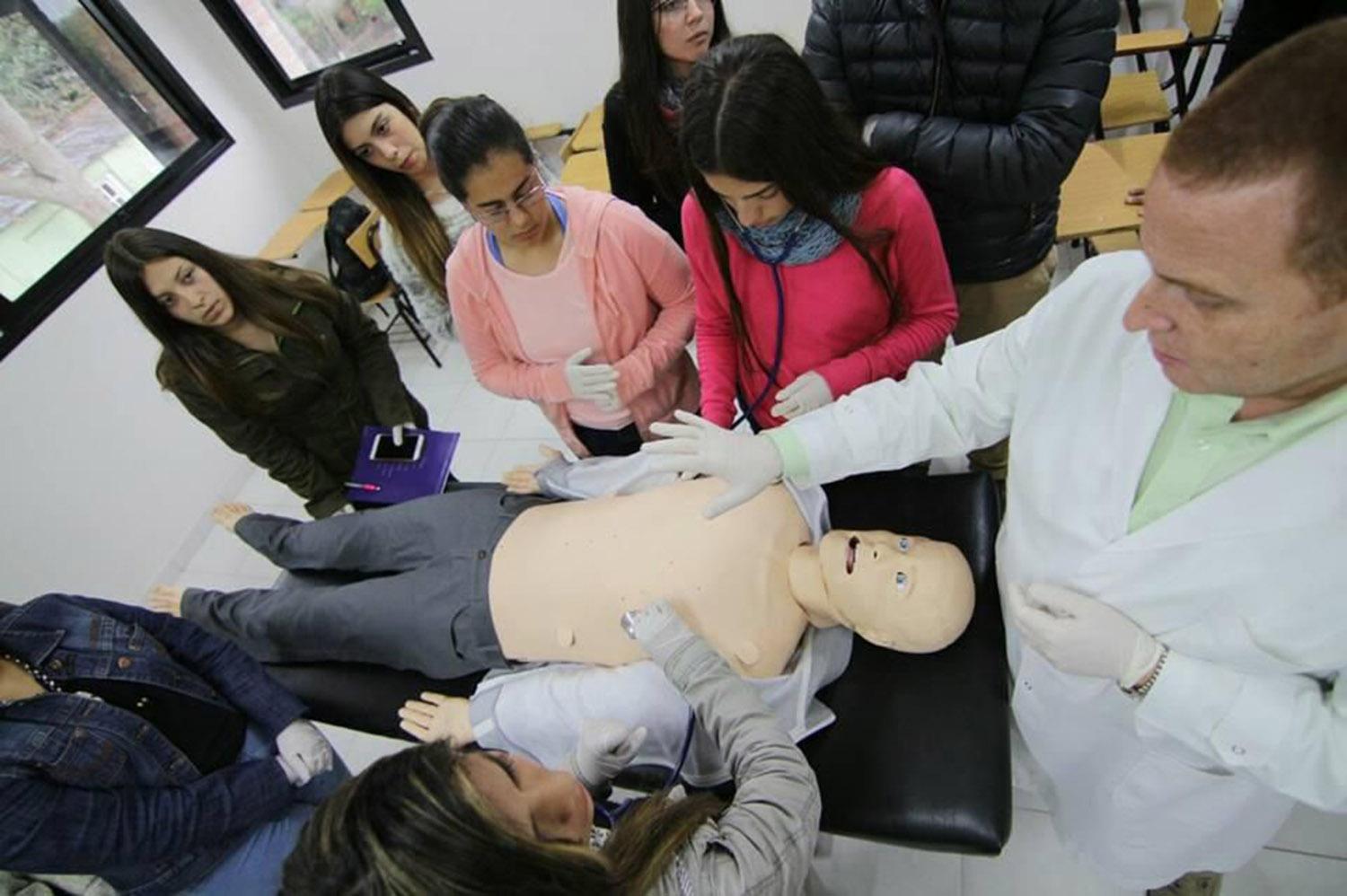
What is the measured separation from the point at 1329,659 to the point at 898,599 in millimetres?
567

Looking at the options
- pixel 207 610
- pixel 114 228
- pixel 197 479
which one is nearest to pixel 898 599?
pixel 207 610

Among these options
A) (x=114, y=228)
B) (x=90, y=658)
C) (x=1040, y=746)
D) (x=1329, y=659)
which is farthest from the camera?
(x=114, y=228)

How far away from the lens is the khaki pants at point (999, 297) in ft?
5.67

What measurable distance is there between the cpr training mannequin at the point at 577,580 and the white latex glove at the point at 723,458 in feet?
0.51

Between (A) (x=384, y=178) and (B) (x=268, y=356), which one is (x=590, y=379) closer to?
(A) (x=384, y=178)

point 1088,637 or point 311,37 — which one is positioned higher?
point 311,37

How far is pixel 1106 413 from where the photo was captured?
2.82ft

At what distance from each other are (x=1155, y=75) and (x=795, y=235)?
256 centimetres

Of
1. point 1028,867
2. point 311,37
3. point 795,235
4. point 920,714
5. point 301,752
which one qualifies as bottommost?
point 1028,867

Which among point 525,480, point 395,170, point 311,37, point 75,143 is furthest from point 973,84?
point 311,37

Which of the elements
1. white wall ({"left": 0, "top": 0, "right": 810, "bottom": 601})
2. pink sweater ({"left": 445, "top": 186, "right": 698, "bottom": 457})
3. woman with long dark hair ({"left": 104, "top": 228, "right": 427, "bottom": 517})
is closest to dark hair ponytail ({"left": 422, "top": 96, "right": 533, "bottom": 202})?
pink sweater ({"left": 445, "top": 186, "right": 698, "bottom": 457})

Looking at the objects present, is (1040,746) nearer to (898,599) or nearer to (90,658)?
(898,599)

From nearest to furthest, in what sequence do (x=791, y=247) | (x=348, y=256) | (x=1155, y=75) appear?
(x=791, y=247) → (x=1155, y=75) → (x=348, y=256)

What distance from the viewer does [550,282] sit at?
1.56 metres
